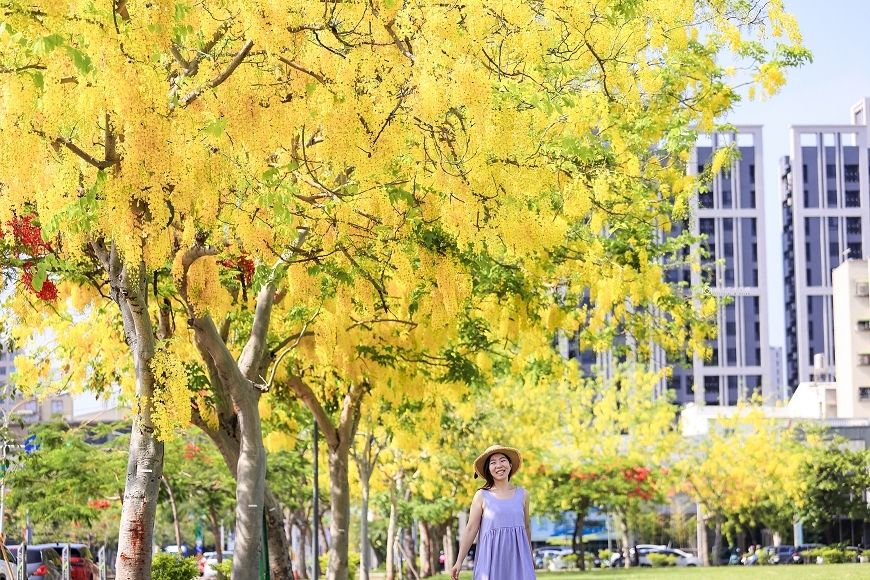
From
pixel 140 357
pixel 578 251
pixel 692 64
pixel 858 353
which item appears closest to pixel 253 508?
pixel 140 357

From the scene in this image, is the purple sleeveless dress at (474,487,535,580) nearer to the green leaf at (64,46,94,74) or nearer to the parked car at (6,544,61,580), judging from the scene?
the green leaf at (64,46,94,74)

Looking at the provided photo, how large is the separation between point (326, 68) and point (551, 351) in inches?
287

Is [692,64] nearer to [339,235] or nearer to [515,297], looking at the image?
[515,297]

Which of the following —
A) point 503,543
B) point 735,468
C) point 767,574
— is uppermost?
point 503,543

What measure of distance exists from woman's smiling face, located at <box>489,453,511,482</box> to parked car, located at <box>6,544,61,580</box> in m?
14.3

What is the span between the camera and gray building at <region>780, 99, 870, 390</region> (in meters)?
91.2

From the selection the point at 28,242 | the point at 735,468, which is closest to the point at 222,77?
the point at 28,242

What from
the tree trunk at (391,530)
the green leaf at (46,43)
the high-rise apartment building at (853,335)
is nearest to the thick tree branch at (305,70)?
the green leaf at (46,43)

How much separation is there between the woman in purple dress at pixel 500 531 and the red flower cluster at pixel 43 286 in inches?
170

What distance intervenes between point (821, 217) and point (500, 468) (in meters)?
91.1

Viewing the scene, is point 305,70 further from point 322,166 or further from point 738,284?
point 738,284

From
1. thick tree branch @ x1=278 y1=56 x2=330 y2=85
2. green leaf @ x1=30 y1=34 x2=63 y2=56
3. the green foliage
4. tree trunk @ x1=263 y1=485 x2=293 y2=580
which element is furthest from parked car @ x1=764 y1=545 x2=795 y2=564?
green leaf @ x1=30 y1=34 x2=63 y2=56

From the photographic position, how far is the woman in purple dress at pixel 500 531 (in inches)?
255

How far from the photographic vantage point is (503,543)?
21.2ft
